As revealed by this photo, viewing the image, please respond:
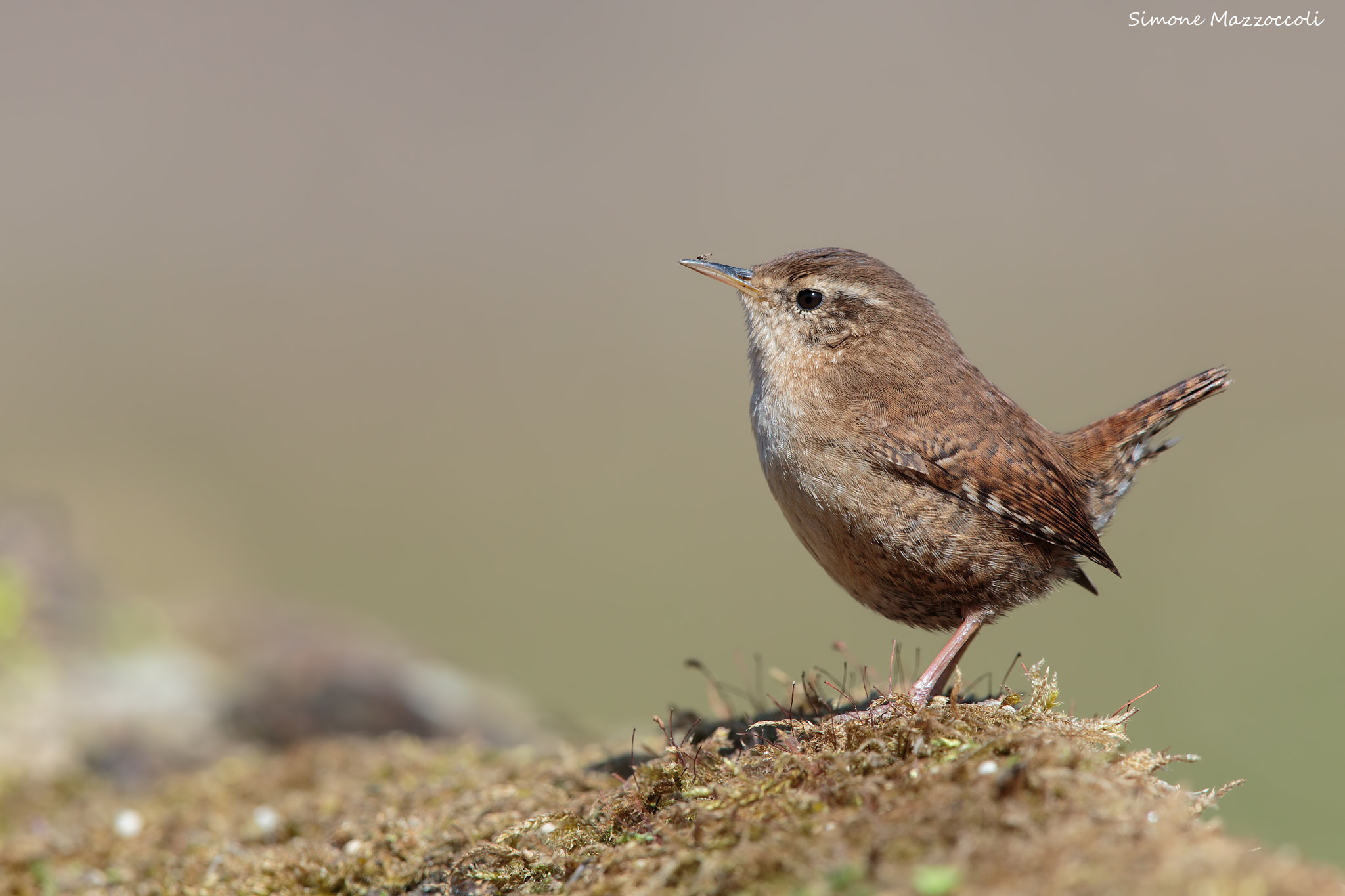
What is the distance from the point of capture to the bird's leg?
3.80 m

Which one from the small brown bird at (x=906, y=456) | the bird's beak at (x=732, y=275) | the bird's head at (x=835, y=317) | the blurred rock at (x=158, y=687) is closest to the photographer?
the small brown bird at (x=906, y=456)

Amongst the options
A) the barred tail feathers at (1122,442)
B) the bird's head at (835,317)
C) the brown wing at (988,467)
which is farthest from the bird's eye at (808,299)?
the barred tail feathers at (1122,442)

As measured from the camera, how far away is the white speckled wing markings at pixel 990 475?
3.97 metres

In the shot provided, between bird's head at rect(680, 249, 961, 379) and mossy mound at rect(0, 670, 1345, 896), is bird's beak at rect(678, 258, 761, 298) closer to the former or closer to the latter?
bird's head at rect(680, 249, 961, 379)

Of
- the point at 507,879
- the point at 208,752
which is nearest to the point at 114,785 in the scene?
the point at 208,752

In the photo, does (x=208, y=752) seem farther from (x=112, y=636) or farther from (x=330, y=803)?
(x=330, y=803)

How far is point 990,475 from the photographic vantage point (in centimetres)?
405

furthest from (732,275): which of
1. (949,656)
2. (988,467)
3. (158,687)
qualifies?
(158,687)

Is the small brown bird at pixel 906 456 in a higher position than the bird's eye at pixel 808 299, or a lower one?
lower

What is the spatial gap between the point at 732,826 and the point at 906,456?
6.17ft

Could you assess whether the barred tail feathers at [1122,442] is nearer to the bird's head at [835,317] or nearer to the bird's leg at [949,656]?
the bird's head at [835,317]

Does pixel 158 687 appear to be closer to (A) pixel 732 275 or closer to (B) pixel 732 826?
(A) pixel 732 275

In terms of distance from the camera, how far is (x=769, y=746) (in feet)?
9.93

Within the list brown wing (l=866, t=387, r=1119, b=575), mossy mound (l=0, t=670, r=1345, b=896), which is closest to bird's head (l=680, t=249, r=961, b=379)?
brown wing (l=866, t=387, r=1119, b=575)
